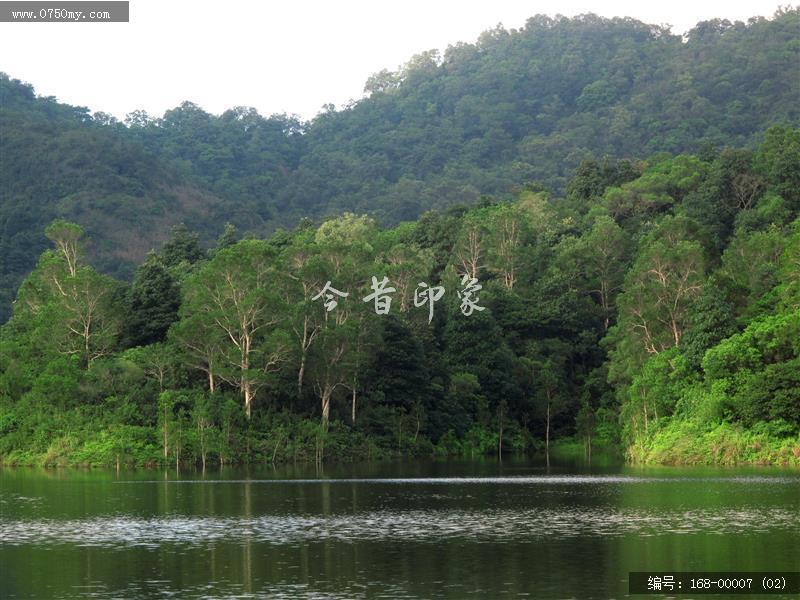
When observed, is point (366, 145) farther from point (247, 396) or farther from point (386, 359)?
point (247, 396)

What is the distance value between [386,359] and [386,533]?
1600 inches

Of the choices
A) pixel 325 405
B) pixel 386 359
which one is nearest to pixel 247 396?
pixel 325 405

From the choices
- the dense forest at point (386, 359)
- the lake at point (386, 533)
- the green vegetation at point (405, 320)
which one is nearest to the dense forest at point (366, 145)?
the green vegetation at point (405, 320)

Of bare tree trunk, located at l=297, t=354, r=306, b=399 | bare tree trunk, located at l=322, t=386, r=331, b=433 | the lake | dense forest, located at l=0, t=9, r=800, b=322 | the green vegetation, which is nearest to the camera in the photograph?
the lake

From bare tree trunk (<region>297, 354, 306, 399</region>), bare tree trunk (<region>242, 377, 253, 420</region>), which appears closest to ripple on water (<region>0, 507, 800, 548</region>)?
bare tree trunk (<region>242, 377, 253, 420</region>)

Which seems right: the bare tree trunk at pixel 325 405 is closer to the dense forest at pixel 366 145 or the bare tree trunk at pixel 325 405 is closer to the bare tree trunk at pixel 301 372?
the bare tree trunk at pixel 301 372

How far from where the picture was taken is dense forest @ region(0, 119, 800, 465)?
64375 mm

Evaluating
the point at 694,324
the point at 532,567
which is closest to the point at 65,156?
the point at 694,324

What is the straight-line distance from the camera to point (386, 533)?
116 feet

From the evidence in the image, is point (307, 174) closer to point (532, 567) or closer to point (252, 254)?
point (252, 254)

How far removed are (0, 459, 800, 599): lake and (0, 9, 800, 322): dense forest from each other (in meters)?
68.4

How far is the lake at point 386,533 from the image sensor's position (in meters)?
26.8

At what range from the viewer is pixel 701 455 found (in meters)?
61.9

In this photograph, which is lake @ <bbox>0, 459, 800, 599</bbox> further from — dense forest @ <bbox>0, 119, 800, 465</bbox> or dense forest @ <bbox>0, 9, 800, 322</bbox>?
dense forest @ <bbox>0, 9, 800, 322</bbox>
